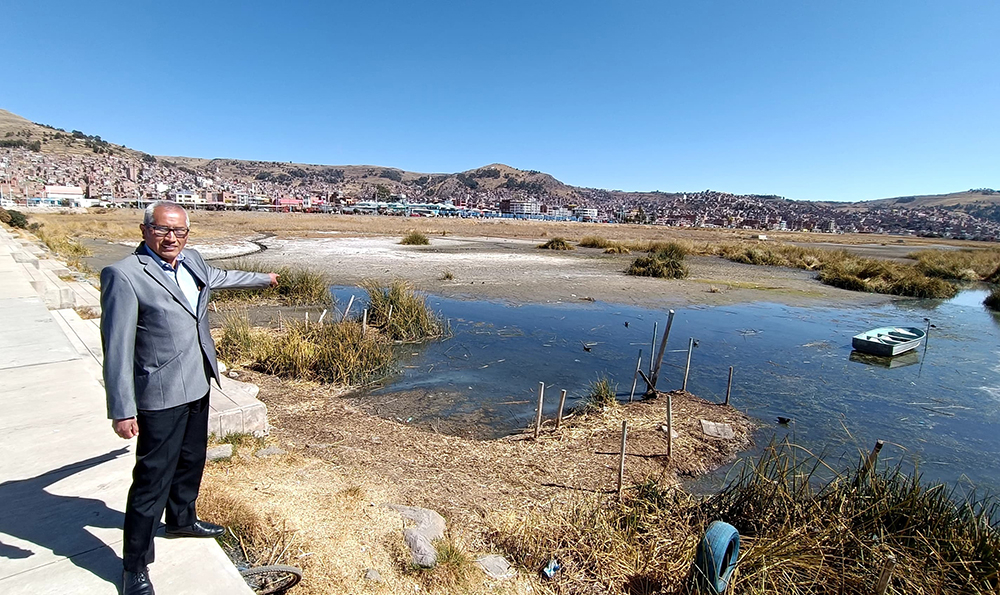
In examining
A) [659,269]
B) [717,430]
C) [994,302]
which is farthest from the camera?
[659,269]

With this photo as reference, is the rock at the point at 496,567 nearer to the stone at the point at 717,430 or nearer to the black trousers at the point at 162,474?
the black trousers at the point at 162,474

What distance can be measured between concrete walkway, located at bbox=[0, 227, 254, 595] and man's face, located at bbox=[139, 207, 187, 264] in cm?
168

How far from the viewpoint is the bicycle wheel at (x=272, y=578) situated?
2875 millimetres

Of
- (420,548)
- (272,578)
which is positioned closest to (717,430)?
(420,548)

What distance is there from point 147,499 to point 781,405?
Answer: 9442mm

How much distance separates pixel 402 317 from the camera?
12.0 m

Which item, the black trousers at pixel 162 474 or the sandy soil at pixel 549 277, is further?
the sandy soil at pixel 549 277

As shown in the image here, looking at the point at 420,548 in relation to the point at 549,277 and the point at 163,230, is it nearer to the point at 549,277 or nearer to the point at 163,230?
the point at 163,230

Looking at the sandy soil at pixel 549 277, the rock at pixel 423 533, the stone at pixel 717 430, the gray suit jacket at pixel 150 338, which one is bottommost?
the stone at pixel 717 430

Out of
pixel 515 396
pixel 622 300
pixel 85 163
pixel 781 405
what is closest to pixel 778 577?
pixel 515 396

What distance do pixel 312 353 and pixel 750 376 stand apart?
892 centimetres

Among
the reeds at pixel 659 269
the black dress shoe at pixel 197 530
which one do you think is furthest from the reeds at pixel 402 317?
the reeds at pixel 659 269

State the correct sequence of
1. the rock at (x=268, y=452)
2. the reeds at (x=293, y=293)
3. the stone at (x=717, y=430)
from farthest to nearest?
the reeds at (x=293, y=293) → the stone at (x=717, y=430) → the rock at (x=268, y=452)

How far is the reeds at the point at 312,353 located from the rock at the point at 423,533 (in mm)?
4637
